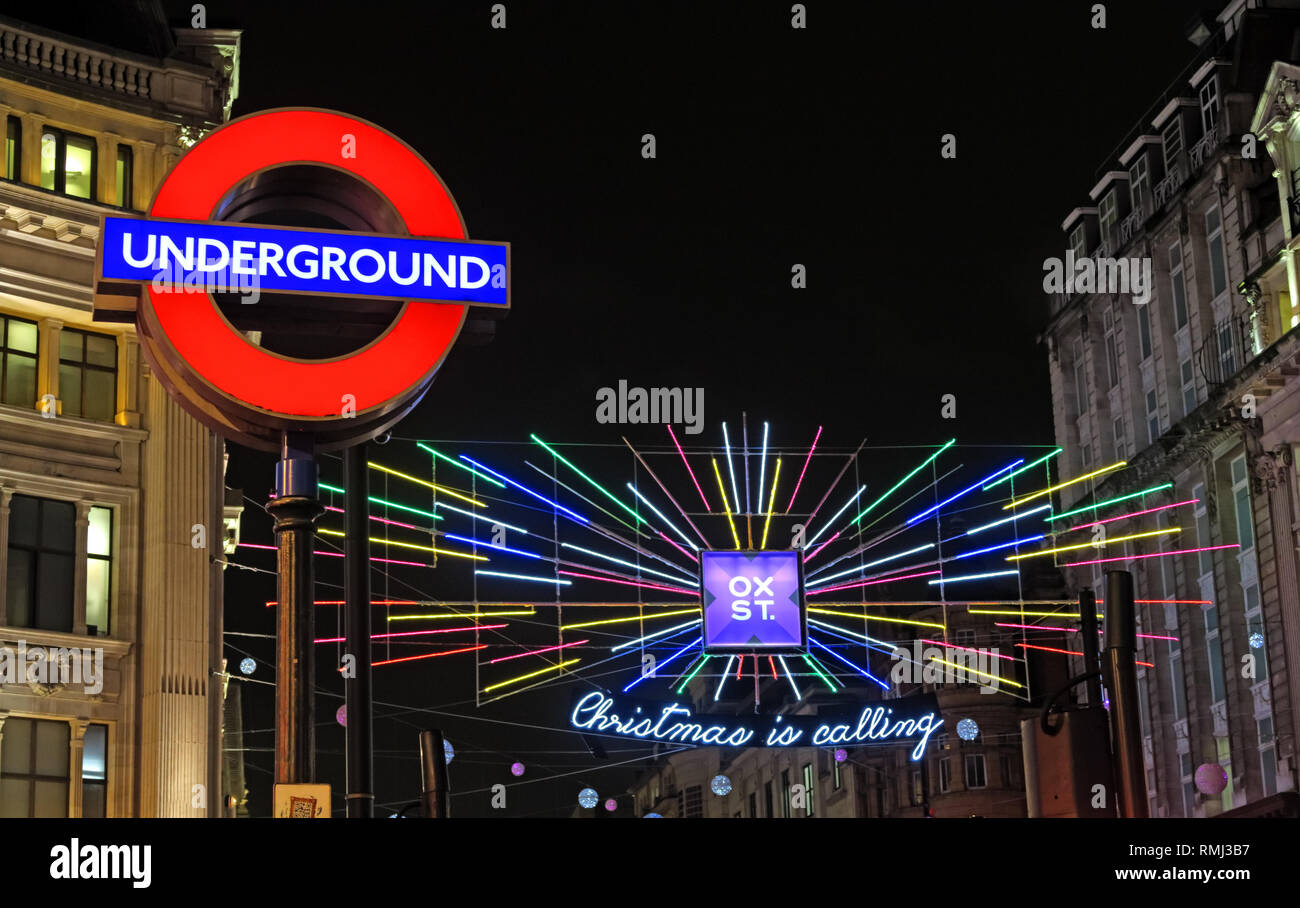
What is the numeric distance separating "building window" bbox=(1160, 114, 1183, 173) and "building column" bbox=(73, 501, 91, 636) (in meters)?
36.4

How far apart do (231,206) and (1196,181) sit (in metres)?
45.8

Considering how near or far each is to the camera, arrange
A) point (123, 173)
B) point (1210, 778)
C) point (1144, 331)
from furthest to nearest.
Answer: point (1144, 331) → point (1210, 778) → point (123, 173)

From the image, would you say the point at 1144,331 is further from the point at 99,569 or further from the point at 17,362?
the point at 17,362

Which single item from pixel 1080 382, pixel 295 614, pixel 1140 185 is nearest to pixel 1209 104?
pixel 1140 185

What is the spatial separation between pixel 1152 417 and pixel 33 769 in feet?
127

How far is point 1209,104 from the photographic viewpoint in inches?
2073

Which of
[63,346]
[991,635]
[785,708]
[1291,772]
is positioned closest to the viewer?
[63,346]

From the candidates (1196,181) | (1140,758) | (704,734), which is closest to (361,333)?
(1140,758)

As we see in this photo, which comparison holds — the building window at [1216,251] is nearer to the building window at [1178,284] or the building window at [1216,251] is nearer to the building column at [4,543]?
the building window at [1178,284]

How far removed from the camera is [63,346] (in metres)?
31.5

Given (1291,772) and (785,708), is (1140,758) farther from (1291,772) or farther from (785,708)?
(785,708)

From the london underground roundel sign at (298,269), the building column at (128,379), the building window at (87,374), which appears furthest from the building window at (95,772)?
the london underground roundel sign at (298,269)

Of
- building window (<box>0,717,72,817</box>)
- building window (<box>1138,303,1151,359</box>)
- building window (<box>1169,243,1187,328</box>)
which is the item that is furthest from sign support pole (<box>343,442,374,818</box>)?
building window (<box>1138,303,1151,359</box>)

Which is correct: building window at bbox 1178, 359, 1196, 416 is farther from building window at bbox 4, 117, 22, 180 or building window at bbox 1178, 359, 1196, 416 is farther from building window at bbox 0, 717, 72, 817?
building window at bbox 0, 717, 72, 817
